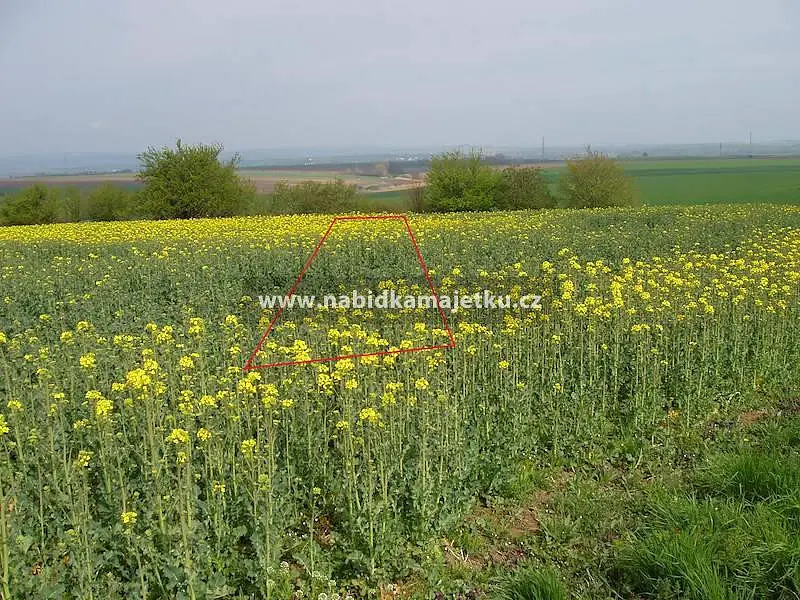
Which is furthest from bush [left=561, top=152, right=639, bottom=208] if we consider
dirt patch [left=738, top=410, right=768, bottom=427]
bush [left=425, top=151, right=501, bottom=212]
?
dirt patch [left=738, top=410, right=768, bottom=427]

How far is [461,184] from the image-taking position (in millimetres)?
44750

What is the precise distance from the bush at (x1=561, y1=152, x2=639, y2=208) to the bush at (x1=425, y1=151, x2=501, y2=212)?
16.8ft

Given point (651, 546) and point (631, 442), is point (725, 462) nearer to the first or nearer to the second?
point (631, 442)

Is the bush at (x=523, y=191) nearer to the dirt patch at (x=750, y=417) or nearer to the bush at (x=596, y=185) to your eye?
the bush at (x=596, y=185)

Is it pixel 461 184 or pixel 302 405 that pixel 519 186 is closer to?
pixel 461 184

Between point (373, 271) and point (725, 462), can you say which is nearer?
point (725, 462)

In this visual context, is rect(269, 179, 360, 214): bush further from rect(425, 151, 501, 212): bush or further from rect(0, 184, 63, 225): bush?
rect(0, 184, 63, 225): bush

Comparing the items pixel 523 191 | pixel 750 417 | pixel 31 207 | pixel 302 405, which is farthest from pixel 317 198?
pixel 302 405

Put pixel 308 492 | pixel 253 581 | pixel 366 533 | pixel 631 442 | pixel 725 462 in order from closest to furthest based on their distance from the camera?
pixel 253 581, pixel 366 533, pixel 308 492, pixel 725 462, pixel 631 442

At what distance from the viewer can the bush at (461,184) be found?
44.6 meters

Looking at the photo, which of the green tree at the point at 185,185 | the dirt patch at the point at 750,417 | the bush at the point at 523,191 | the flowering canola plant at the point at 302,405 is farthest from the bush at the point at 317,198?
the dirt patch at the point at 750,417

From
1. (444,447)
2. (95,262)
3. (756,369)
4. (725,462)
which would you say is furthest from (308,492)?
(95,262)

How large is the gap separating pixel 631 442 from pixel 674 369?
6.42 feet

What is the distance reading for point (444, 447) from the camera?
245 inches
